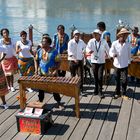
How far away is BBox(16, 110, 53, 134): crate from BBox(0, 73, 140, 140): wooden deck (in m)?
0.09

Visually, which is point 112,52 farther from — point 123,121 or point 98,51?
point 123,121

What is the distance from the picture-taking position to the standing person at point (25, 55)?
816 centimetres

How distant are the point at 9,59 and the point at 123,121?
3.34 m

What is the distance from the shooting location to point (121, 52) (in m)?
Result: 7.48

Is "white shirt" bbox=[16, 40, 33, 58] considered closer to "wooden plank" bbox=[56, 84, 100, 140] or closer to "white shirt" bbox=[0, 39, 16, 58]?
"white shirt" bbox=[0, 39, 16, 58]

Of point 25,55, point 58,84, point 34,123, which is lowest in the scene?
point 34,123

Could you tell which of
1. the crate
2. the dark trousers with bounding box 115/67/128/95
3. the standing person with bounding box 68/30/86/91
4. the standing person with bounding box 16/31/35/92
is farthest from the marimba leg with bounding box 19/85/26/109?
the dark trousers with bounding box 115/67/128/95

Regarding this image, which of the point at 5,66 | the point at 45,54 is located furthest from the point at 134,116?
the point at 5,66

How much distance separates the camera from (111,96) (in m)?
8.00

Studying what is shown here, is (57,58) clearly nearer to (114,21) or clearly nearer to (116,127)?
(116,127)

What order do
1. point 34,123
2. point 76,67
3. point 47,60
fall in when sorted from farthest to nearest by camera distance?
1. point 76,67
2. point 47,60
3. point 34,123

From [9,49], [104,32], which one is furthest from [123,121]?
[9,49]

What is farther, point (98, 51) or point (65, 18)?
point (65, 18)

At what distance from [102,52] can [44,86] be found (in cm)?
174
